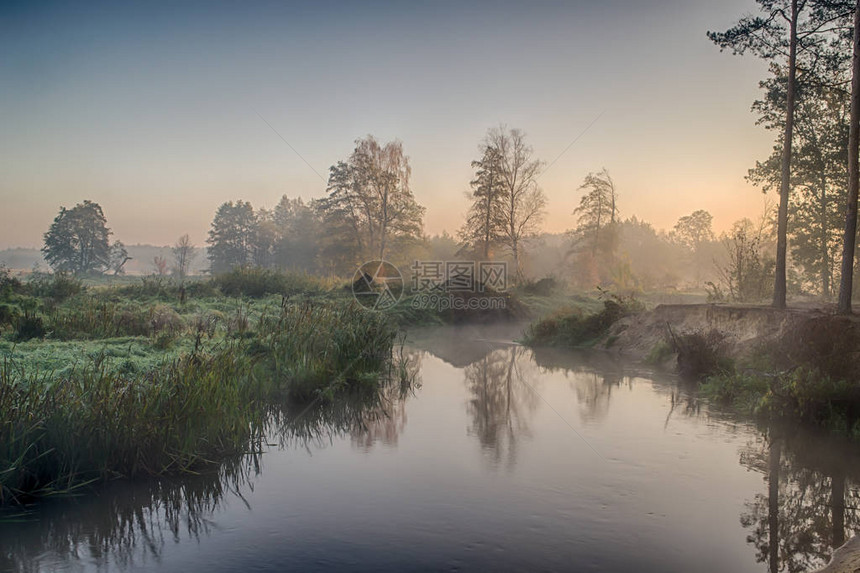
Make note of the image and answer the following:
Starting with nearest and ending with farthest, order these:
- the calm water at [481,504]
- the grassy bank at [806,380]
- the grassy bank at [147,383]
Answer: the calm water at [481,504], the grassy bank at [147,383], the grassy bank at [806,380]

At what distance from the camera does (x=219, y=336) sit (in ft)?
44.3

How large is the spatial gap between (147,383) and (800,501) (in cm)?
770

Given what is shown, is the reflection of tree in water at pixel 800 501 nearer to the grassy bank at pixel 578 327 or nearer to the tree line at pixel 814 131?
the tree line at pixel 814 131

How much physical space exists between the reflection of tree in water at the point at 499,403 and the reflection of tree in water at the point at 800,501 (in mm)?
2940

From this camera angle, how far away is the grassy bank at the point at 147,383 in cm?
638

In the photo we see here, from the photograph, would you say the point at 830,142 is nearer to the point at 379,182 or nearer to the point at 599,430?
the point at 599,430

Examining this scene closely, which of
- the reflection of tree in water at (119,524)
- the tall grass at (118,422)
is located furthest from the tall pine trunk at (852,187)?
the reflection of tree in water at (119,524)

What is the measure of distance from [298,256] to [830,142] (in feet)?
204

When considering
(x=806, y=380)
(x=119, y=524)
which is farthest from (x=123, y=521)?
(x=806, y=380)

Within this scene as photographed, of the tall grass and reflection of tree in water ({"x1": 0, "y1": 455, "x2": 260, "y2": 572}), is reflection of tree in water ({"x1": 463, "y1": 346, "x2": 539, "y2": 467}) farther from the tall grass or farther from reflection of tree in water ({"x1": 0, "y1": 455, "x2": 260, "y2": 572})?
reflection of tree in water ({"x1": 0, "y1": 455, "x2": 260, "y2": 572})

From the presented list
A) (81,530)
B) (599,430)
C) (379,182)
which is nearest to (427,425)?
(599,430)

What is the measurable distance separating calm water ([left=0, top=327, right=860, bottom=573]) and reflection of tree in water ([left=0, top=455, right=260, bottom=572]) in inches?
0.8

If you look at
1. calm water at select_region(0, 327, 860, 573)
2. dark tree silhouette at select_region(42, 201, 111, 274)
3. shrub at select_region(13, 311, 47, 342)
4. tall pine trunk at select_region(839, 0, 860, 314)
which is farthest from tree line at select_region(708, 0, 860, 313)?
dark tree silhouette at select_region(42, 201, 111, 274)

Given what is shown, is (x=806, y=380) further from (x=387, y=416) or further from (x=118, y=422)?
(x=118, y=422)
